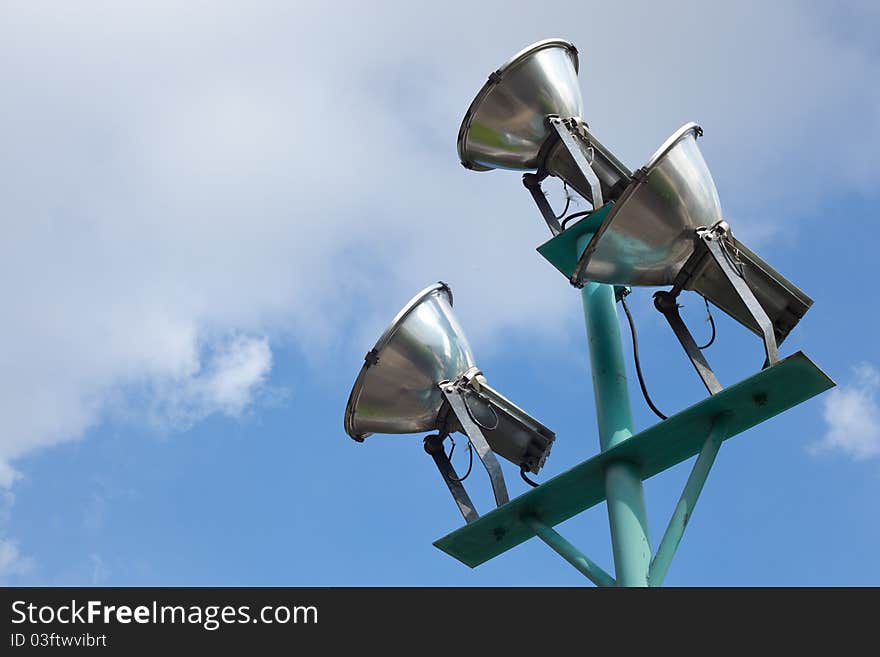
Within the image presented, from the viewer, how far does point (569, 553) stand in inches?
301

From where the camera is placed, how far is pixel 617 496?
291 inches

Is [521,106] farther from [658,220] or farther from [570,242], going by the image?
[658,220]

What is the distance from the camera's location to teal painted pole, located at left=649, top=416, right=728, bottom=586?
6949mm

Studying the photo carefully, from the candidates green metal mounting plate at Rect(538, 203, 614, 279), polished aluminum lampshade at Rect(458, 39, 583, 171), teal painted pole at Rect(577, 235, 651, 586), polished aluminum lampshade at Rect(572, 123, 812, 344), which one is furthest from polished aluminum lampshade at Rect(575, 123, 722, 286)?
polished aluminum lampshade at Rect(458, 39, 583, 171)

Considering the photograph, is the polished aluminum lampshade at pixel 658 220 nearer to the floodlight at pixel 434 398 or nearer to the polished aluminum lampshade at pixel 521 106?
the floodlight at pixel 434 398

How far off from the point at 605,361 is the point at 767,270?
1.33 m

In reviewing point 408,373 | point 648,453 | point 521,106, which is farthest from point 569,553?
point 521,106

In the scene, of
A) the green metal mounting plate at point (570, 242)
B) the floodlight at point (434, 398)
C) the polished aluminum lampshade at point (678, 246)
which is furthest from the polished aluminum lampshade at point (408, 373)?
the polished aluminum lampshade at point (678, 246)

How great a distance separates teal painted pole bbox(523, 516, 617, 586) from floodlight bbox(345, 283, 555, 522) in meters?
0.80

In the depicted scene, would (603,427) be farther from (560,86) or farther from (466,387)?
(560,86)

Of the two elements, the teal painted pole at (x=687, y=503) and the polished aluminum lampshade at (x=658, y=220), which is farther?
the polished aluminum lampshade at (x=658, y=220)

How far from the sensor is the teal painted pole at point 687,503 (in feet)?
22.8

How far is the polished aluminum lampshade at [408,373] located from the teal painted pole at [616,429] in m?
1.00
